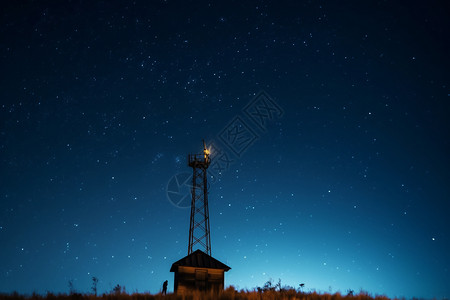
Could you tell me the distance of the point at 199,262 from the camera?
2233cm

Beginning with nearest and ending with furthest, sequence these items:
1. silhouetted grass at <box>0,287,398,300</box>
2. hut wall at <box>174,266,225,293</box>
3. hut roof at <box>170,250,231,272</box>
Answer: silhouetted grass at <box>0,287,398,300</box>, hut wall at <box>174,266,225,293</box>, hut roof at <box>170,250,231,272</box>

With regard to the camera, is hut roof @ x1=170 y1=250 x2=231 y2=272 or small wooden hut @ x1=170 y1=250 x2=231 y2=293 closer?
small wooden hut @ x1=170 y1=250 x2=231 y2=293

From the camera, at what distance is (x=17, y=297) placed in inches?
479

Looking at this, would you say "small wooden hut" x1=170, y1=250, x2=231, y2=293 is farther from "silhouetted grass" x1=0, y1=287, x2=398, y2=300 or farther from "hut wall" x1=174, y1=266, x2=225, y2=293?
"silhouetted grass" x1=0, y1=287, x2=398, y2=300

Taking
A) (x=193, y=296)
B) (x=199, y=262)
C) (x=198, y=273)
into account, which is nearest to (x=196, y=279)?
(x=198, y=273)

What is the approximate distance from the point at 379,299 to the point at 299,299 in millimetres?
3289

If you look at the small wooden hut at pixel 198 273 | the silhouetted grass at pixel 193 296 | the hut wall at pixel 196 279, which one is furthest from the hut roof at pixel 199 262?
the silhouetted grass at pixel 193 296

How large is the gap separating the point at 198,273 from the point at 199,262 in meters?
0.72

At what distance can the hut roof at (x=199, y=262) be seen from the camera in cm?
2177

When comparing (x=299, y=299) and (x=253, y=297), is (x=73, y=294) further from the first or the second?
(x=299, y=299)

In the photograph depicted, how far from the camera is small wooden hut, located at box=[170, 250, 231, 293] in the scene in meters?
21.4

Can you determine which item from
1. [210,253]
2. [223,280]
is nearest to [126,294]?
[223,280]

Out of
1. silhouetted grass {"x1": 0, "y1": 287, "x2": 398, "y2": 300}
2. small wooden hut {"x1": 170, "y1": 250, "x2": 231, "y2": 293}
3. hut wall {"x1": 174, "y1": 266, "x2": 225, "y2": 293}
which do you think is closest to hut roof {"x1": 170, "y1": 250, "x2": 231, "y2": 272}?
small wooden hut {"x1": 170, "y1": 250, "x2": 231, "y2": 293}

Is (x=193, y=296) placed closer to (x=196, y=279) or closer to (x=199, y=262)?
(x=196, y=279)
